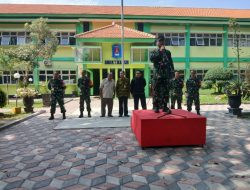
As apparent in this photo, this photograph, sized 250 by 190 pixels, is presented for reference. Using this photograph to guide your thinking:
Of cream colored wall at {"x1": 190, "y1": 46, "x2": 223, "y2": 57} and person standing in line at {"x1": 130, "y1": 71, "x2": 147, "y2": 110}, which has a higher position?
cream colored wall at {"x1": 190, "y1": 46, "x2": 223, "y2": 57}

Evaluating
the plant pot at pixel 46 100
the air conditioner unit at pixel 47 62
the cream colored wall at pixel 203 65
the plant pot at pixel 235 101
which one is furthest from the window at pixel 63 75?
the plant pot at pixel 235 101

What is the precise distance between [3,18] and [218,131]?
23.5 meters

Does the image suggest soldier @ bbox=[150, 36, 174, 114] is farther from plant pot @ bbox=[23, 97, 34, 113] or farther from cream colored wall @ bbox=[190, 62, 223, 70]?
cream colored wall @ bbox=[190, 62, 223, 70]

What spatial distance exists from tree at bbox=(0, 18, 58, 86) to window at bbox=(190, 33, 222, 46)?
13.3 m

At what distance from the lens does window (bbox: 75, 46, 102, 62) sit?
22891 mm

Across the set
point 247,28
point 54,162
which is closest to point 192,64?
point 247,28

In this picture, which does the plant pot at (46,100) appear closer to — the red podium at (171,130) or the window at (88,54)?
the window at (88,54)

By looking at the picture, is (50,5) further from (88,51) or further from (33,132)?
(33,132)

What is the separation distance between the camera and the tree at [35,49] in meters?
22.0

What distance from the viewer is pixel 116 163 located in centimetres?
491

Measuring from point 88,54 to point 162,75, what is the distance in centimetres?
1732

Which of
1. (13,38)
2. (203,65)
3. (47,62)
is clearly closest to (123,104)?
(47,62)

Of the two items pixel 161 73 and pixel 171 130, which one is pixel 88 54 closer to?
pixel 161 73

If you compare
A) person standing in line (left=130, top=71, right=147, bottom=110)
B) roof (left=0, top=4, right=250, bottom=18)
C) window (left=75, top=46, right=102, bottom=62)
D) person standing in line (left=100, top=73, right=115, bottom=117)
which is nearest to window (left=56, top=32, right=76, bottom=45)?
roof (left=0, top=4, right=250, bottom=18)
